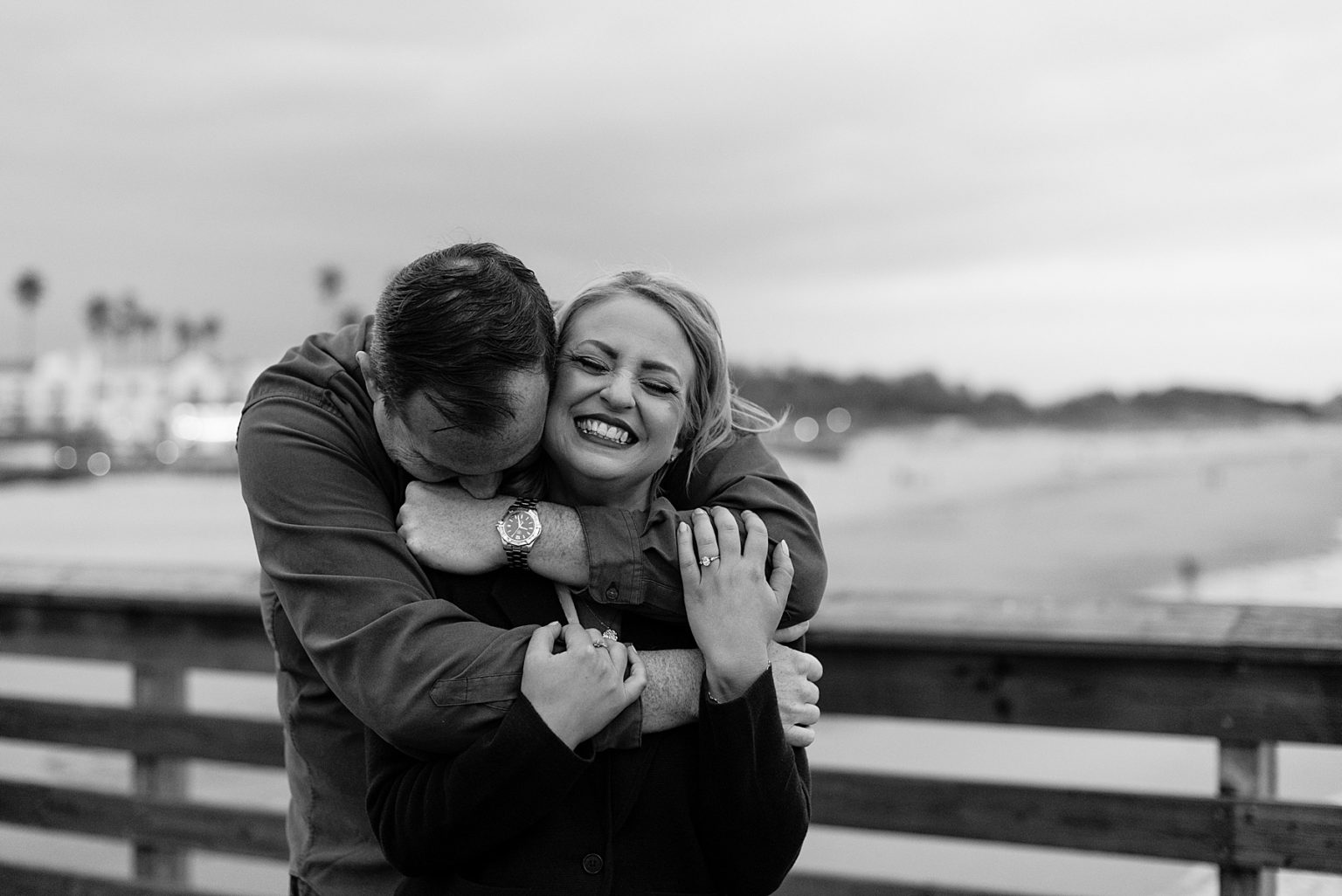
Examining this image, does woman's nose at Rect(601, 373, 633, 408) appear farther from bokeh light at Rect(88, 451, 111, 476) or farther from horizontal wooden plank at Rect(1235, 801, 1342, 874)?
bokeh light at Rect(88, 451, 111, 476)

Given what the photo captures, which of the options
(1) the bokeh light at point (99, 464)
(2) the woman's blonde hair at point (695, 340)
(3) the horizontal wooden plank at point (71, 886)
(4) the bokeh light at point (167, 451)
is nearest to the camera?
(2) the woman's blonde hair at point (695, 340)

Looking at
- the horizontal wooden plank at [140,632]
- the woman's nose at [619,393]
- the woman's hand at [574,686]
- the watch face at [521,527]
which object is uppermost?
the woman's nose at [619,393]

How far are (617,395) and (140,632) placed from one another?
1.75 m

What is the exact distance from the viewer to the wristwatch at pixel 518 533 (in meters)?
1.49

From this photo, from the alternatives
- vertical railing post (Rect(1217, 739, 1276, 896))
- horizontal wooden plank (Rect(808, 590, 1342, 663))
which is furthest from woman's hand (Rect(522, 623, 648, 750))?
vertical railing post (Rect(1217, 739, 1276, 896))

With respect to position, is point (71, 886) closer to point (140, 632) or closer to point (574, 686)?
point (140, 632)

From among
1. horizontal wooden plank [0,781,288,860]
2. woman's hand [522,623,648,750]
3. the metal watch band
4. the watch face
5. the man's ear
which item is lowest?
horizontal wooden plank [0,781,288,860]

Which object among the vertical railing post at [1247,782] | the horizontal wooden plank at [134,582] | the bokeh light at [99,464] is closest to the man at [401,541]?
the vertical railing post at [1247,782]

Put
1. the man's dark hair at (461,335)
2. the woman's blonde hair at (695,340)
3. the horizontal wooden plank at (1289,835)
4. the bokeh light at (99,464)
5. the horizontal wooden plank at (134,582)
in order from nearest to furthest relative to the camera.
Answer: the man's dark hair at (461,335) → the woman's blonde hair at (695,340) → the horizontal wooden plank at (1289,835) → the horizontal wooden plank at (134,582) → the bokeh light at (99,464)

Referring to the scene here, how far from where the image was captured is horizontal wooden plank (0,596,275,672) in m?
2.64

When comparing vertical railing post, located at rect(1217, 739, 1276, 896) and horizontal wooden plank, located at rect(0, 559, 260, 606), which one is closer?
vertical railing post, located at rect(1217, 739, 1276, 896)

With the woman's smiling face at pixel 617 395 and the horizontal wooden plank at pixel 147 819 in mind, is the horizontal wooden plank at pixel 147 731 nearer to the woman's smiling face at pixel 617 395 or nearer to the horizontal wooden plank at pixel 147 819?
the horizontal wooden plank at pixel 147 819

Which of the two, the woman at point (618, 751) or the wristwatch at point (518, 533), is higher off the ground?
the wristwatch at point (518, 533)

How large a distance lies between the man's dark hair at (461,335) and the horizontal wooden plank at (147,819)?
A: 1.60 metres
